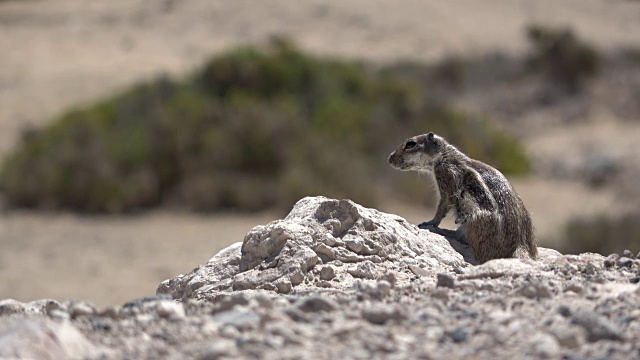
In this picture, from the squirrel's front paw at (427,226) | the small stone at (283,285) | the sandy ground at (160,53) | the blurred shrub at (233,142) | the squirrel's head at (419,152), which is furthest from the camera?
the blurred shrub at (233,142)

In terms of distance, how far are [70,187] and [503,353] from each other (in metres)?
20.5

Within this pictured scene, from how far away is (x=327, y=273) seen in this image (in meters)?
5.86

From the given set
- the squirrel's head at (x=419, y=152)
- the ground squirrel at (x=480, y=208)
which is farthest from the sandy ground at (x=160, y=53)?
the ground squirrel at (x=480, y=208)

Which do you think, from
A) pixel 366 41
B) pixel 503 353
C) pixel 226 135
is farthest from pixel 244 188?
pixel 366 41

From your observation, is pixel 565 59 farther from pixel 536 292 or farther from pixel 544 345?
pixel 544 345

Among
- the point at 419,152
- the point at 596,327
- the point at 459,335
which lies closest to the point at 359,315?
the point at 459,335

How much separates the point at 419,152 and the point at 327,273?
233cm

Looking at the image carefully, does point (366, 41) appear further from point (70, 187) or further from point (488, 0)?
point (70, 187)

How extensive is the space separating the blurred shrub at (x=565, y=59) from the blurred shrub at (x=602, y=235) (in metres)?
17.9

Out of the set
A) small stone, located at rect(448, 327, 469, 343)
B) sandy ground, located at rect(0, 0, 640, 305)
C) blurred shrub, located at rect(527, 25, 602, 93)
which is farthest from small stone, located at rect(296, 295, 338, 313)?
blurred shrub, located at rect(527, 25, 602, 93)

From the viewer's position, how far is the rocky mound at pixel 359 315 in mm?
3688

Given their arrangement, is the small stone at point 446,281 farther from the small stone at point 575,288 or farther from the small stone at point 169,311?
the small stone at point 169,311

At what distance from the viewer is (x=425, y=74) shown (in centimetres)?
3950

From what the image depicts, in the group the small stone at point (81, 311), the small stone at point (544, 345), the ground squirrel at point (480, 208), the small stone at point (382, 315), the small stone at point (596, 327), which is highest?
the ground squirrel at point (480, 208)
